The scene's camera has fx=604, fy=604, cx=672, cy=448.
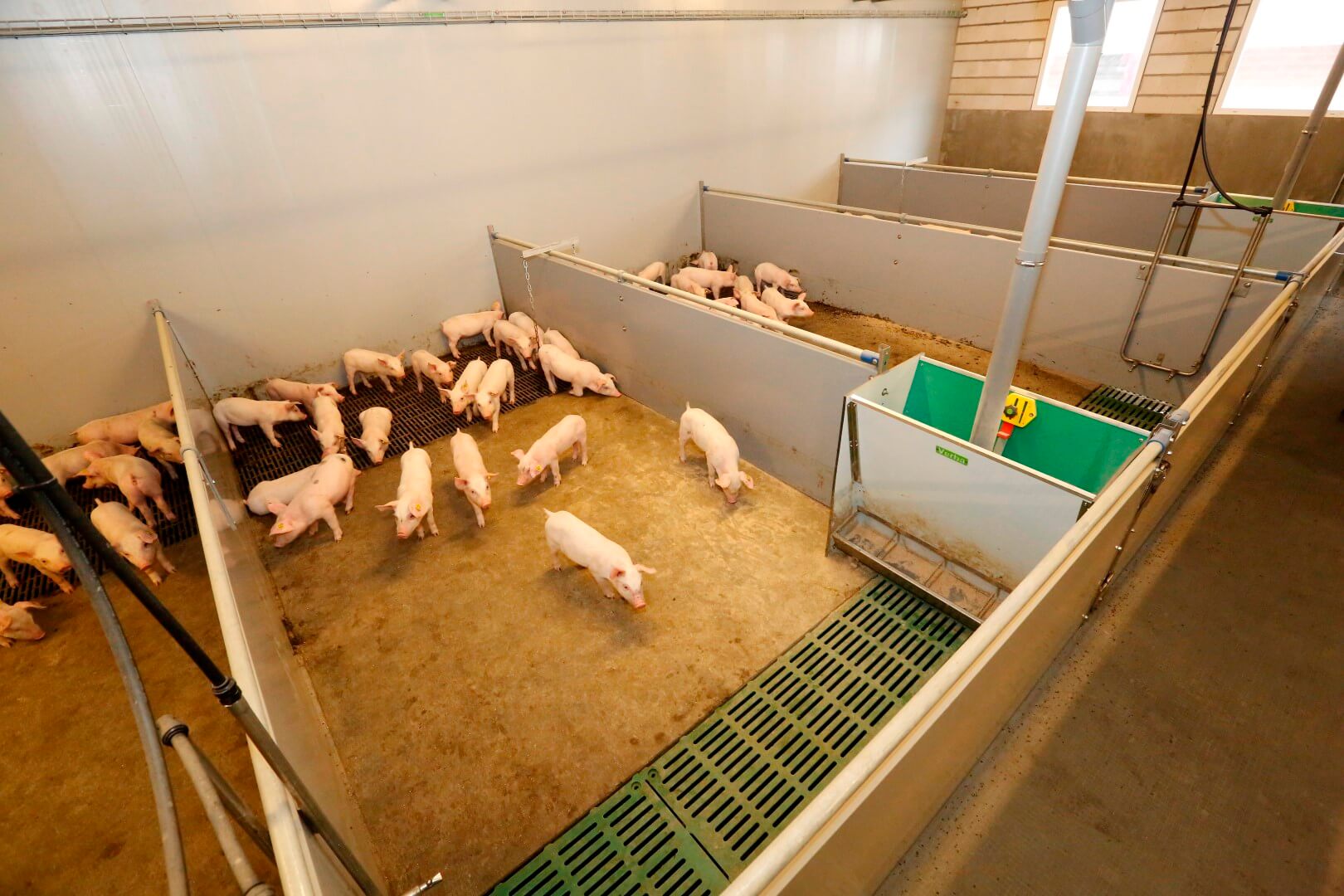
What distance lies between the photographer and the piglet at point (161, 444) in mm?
3910

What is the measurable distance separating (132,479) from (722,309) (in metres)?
3.66

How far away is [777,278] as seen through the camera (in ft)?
20.2

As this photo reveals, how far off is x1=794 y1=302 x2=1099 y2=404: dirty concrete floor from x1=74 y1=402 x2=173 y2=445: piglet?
189 inches

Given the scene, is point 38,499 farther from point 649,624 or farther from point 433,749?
point 649,624

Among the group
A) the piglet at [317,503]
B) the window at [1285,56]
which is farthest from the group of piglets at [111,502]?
the window at [1285,56]

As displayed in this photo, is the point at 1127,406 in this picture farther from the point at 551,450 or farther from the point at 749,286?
the point at 551,450

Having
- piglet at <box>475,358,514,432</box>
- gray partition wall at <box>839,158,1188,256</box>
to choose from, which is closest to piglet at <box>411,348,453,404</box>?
piglet at <box>475,358,514,432</box>

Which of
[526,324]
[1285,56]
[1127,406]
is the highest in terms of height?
[1285,56]

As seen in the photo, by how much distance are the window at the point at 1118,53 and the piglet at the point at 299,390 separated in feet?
27.0

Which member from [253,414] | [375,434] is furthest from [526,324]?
[253,414]

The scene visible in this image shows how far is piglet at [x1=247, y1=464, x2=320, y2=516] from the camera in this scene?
11.8 ft

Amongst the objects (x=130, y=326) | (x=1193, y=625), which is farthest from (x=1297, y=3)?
(x=130, y=326)

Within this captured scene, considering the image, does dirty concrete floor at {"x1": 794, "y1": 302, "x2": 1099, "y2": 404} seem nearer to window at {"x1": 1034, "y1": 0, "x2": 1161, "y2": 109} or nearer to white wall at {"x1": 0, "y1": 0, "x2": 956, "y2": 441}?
white wall at {"x1": 0, "y1": 0, "x2": 956, "y2": 441}

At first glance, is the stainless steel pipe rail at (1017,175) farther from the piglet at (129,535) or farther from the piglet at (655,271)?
the piglet at (129,535)
